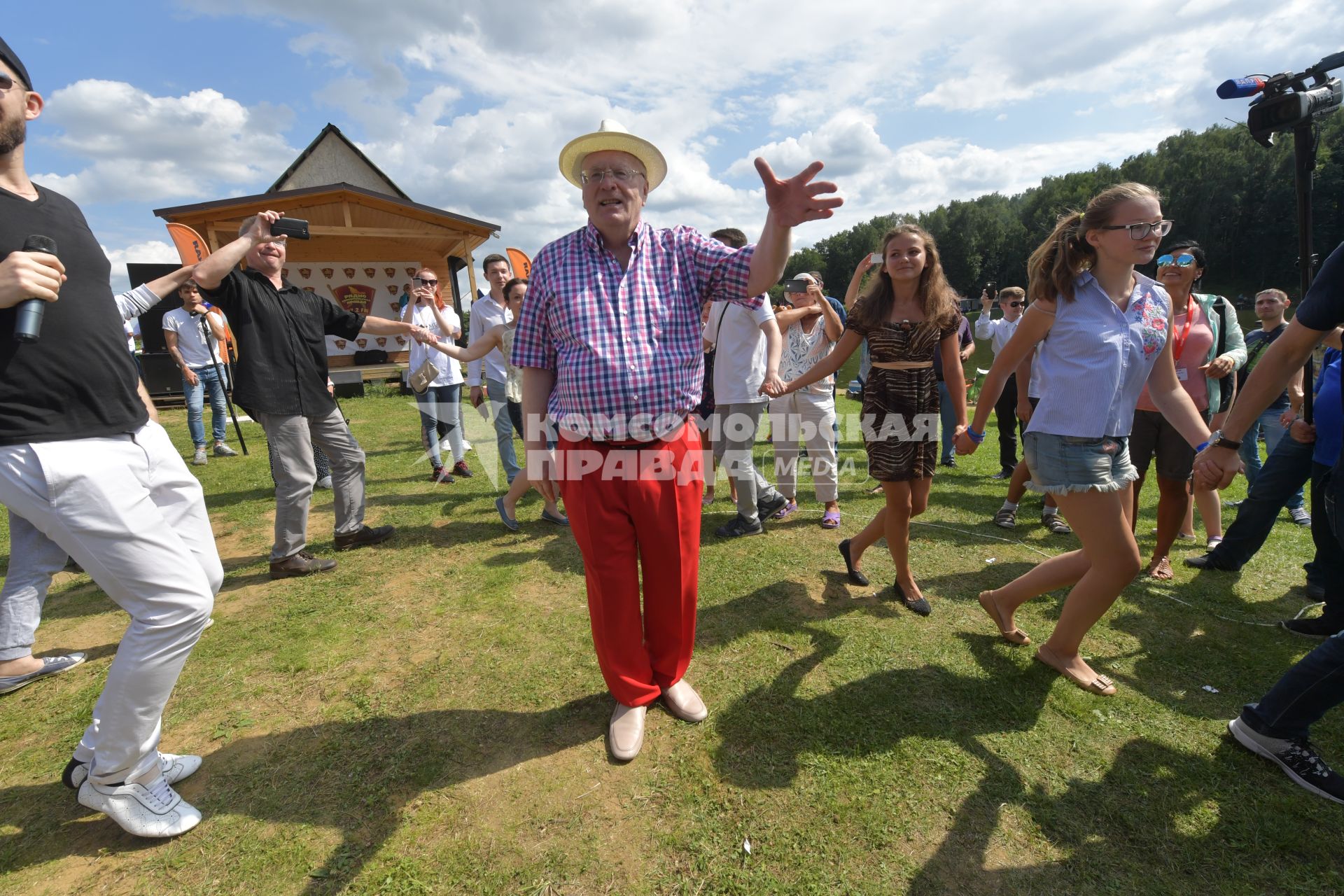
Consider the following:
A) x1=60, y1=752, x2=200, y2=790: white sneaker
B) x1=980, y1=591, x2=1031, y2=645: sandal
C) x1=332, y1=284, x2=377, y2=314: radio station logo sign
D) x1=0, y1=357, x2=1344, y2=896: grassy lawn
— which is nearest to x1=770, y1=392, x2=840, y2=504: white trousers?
x1=0, y1=357, x2=1344, y2=896: grassy lawn

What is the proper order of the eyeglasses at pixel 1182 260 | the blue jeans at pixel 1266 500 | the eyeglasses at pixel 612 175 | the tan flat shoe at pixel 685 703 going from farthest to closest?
the eyeglasses at pixel 1182 260
the blue jeans at pixel 1266 500
the tan flat shoe at pixel 685 703
the eyeglasses at pixel 612 175

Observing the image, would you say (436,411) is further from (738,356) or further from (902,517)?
(902,517)

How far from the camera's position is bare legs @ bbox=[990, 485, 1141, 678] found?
2.42 m

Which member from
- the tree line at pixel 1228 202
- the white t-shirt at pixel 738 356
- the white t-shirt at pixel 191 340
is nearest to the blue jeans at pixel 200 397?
the white t-shirt at pixel 191 340

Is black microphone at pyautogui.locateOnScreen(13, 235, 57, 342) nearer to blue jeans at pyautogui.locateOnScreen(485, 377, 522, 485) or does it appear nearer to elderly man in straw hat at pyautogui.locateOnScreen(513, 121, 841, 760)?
elderly man in straw hat at pyautogui.locateOnScreen(513, 121, 841, 760)

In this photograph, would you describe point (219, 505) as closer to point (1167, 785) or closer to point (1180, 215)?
point (1167, 785)

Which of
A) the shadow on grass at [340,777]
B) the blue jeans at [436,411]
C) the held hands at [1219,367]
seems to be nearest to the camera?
the shadow on grass at [340,777]

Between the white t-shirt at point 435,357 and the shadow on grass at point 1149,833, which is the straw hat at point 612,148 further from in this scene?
the white t-shirt at point 435,357

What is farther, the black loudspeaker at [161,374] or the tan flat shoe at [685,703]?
the black loudspeaker at [161,374]

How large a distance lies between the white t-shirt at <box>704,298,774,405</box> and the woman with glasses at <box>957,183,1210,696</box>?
2.13 m

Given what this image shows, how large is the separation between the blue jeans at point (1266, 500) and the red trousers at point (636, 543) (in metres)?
3.56

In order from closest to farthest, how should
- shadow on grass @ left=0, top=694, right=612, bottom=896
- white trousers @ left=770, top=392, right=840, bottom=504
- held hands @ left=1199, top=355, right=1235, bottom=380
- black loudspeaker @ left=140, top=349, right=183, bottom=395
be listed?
shadow on grass @ left=0, top=694, right=612, bottom=896, held hands @ left=1199, top=355, right=1235, bottom=380, white trousers @ left=770, top=392, right=840, bottom=504, black loudspeaker @ left=140, top=349, right=183, bottom=395

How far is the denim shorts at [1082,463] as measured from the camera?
240 cm

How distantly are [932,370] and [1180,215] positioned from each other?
2603 inches
